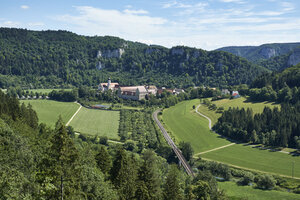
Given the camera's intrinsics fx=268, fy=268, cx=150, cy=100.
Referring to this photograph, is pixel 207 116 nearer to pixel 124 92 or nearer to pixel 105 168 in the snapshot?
pixel 124 92

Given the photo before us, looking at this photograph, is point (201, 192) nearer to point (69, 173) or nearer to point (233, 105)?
point (69, 173)

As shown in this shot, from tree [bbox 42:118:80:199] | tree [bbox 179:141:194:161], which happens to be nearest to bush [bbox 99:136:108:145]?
tree [bbox 179:141:194:161]

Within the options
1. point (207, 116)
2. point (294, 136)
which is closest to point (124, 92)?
point (207, 116)

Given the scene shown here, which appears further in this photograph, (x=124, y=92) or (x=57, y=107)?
(x=124, y=92)

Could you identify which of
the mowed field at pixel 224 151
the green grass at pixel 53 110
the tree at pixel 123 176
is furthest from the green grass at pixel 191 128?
the tree at pixel 123 176

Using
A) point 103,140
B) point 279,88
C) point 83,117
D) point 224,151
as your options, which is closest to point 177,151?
point 224,151

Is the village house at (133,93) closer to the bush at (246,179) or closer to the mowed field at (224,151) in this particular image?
the mowed field at (224,151)
